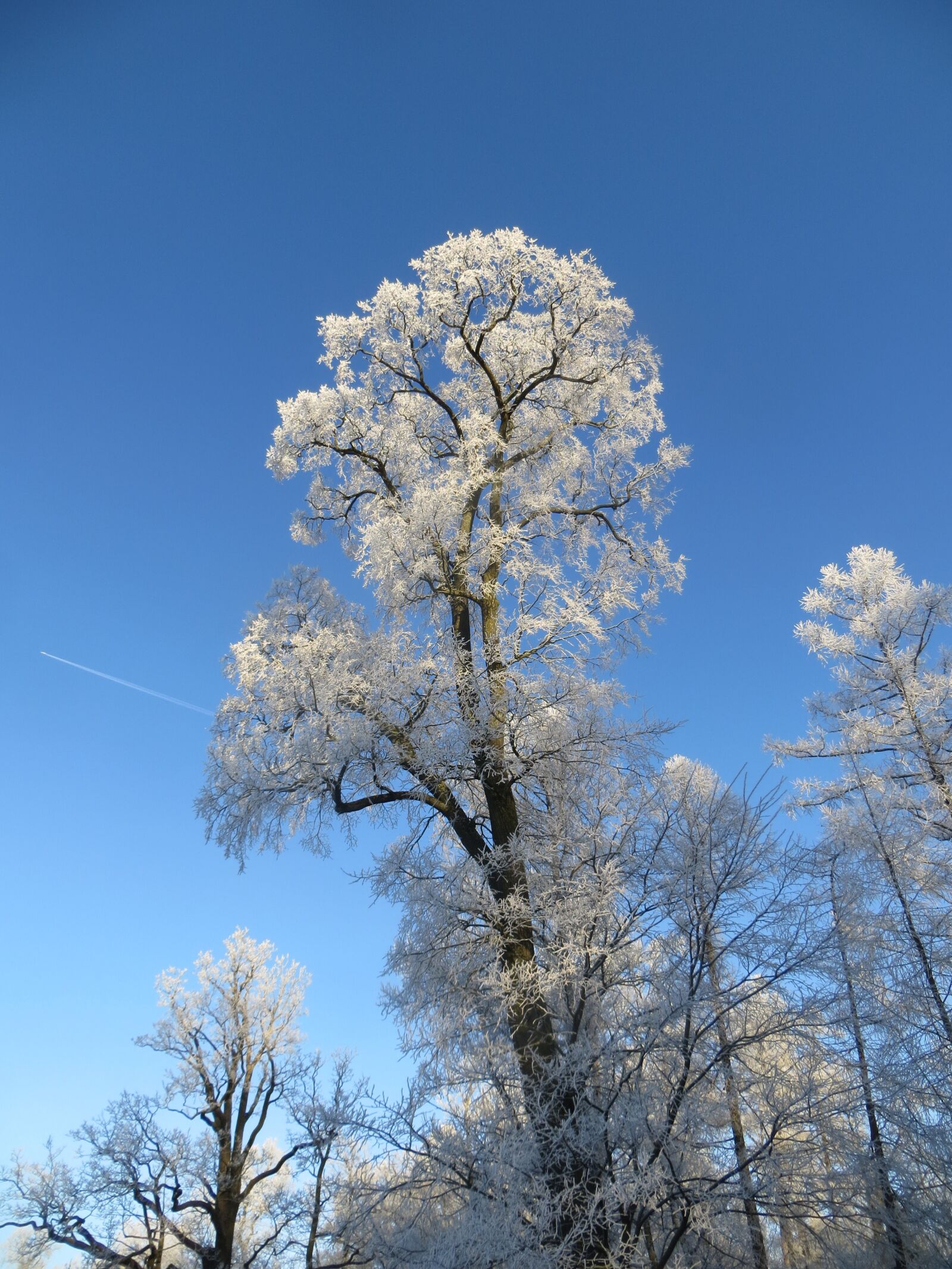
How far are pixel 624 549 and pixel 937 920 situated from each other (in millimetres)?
5411

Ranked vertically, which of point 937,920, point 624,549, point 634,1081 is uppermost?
point 624,549

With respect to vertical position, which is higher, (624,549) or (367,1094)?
(624,549)

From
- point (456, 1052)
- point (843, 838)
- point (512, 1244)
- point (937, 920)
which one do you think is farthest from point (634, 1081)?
point (843, 838)

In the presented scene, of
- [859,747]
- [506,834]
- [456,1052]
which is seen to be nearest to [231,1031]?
[456,1052]

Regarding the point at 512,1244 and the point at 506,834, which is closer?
the point at 512,1244

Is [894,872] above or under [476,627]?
under

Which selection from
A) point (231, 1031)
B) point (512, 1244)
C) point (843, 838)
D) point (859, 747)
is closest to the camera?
point (512, 1244)

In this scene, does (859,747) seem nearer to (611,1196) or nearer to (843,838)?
(843,838)

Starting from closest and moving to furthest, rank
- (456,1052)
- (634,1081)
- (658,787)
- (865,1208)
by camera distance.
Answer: (865,1208), (634,1081), (456,1052), (658,787)

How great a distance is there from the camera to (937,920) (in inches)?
290

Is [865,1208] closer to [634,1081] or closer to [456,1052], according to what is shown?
[634,1081]

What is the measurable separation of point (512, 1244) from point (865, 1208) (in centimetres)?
218

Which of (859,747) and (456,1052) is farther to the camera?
(859,747)

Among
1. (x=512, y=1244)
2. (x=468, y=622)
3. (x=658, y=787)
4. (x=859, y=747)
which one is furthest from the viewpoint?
(x=859, y=747)
